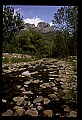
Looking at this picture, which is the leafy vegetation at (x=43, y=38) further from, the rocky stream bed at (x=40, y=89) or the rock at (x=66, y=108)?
the rock at (x=66, y=108)

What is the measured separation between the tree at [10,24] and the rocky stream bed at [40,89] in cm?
70

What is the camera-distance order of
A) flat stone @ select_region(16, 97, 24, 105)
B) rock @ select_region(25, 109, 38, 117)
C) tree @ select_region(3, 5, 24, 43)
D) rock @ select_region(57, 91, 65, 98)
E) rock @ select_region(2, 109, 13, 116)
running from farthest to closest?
tree @ select_region(3, 5, 24, 43), rock @ select_region(57, 91, 65, 98), flat stone @ select_region(16, 97, 24, 105), rock @ select_region(25, 109, 38, 117), rock @ select_region(2, 109, 13, 116)

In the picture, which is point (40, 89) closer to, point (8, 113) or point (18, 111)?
point (18, 111)

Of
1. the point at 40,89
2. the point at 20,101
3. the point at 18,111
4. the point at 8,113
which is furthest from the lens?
the point at 40,89

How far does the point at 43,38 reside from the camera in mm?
4051

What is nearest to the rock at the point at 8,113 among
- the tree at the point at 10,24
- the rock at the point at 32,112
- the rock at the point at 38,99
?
the rock at the point at 32,112

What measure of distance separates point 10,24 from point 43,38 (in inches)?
26.0

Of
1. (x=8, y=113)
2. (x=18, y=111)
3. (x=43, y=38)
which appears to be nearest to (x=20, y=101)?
(x=18, y=111)

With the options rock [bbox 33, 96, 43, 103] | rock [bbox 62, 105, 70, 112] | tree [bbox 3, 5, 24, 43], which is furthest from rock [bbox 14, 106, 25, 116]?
tree [bbox 3, 5, 24, 43]

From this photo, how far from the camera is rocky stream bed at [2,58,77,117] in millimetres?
2500

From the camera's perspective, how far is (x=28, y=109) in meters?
2.56

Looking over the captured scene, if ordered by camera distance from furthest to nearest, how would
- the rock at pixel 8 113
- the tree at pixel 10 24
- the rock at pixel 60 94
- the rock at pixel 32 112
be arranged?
the tree at pixel 10 24, the rock at pixel 60 94, the rock at pixel 32 112, the rock at pixel 8 113

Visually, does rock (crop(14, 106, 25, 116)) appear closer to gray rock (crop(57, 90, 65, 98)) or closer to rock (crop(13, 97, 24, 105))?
rock (crop(13, 97, 24, 105))

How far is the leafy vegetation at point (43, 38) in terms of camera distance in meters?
3.87
